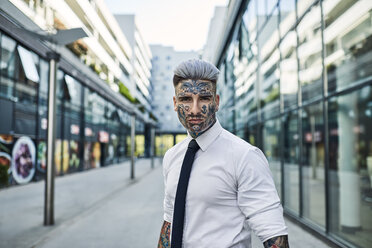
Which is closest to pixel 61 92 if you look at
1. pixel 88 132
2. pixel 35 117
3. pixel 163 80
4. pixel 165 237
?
pixel 35 117

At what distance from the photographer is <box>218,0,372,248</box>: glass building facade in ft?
18.2

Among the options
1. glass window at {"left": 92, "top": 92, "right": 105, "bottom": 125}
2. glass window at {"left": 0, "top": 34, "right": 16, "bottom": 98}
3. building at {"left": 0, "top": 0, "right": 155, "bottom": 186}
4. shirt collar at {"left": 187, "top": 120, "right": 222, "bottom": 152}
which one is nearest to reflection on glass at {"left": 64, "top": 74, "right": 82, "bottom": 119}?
building at {"left": 0, "top": 0, "right": 155, "bottom": 186}

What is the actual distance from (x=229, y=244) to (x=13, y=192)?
38.6 ft

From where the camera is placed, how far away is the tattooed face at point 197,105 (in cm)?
155

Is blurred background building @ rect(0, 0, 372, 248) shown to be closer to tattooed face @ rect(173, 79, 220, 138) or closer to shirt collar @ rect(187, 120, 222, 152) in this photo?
tattooed face @ rect(173, 79, 220, 138)

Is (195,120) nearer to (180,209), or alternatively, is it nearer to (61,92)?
(180,209)

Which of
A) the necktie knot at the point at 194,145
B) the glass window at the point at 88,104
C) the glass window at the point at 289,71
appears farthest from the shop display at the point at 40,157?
the necktie knot at the point at 194,145

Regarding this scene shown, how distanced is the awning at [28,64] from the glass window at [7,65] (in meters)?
0.56

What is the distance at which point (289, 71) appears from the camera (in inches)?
307

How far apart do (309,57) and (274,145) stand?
3.51 m

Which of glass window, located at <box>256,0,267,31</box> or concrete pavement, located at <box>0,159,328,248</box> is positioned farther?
glass window, located at <box>256,0,267,31</box>

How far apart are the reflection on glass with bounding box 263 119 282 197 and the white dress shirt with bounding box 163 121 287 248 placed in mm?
7555

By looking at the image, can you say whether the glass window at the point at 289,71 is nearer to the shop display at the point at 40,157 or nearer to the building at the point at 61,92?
the building at the point at 61,92

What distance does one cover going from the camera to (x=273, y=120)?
917 centimetres
